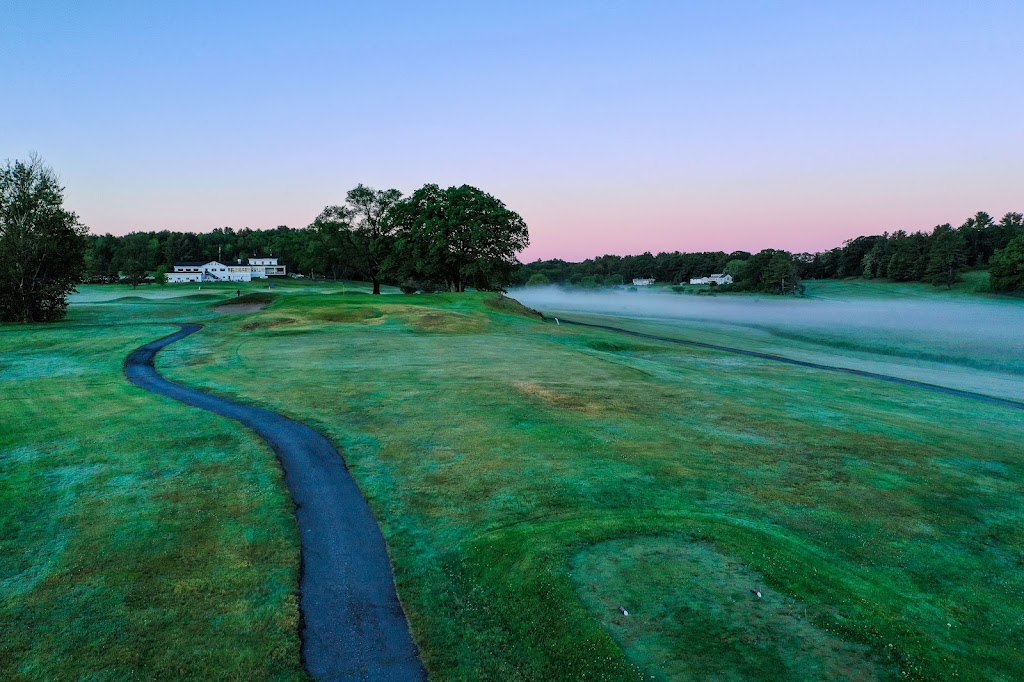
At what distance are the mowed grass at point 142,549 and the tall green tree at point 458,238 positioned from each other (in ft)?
213

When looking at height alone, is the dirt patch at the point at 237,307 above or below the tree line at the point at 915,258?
below

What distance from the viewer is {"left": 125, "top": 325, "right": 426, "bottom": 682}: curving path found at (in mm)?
7844

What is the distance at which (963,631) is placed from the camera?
8320mm

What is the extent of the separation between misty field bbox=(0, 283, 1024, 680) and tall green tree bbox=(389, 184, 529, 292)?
57.5 m

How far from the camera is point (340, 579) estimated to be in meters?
9.98

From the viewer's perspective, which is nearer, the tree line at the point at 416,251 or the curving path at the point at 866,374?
the curving path at the point at 866,374

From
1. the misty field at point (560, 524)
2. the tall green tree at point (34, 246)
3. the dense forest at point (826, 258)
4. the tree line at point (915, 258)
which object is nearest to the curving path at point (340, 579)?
the misty field at point (560, 524)

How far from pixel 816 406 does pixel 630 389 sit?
7760mm

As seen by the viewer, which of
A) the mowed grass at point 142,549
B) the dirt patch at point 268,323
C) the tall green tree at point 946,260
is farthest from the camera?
the tall green tree at point 946,260

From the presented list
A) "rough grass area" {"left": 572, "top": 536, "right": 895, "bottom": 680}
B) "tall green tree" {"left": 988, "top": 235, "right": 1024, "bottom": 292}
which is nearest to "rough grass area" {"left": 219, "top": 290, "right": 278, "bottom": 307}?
"rough grass area" {"left": 572, "top": 536, "right": 895, "bottom": 680}

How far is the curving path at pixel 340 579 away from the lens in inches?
309

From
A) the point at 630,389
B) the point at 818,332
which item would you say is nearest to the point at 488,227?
the point at 818,332

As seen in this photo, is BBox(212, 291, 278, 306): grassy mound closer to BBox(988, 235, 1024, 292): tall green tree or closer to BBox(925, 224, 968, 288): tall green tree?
BBox(988, 235, 1024, 292): tall green tree

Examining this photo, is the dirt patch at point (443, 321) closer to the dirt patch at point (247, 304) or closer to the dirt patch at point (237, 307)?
the dirt patch at point (237, 307)
